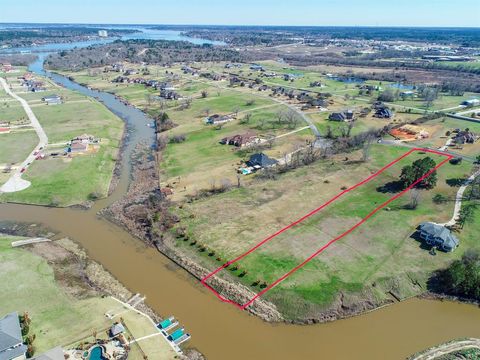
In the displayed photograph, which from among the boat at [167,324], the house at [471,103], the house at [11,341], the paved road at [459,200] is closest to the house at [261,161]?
the paved road at [459,200]

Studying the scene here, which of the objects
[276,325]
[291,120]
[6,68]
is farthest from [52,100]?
[276,325]

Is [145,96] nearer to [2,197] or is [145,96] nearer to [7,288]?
[2,197]

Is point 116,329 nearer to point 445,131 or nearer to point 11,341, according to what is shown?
point 11,341

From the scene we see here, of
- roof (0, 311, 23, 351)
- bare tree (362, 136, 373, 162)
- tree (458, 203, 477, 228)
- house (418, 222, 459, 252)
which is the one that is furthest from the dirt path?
bare tree (362, 136, 373, 162)

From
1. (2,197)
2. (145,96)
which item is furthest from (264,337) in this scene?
(145,96)

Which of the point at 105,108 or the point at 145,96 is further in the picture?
the point at 145,96

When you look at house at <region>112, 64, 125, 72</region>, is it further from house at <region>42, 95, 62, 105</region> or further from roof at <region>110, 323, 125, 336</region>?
roof at <region>110, 323, 125, 336</region>

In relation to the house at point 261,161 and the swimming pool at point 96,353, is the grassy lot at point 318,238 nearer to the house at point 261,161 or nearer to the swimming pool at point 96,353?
the house at point 261,161
